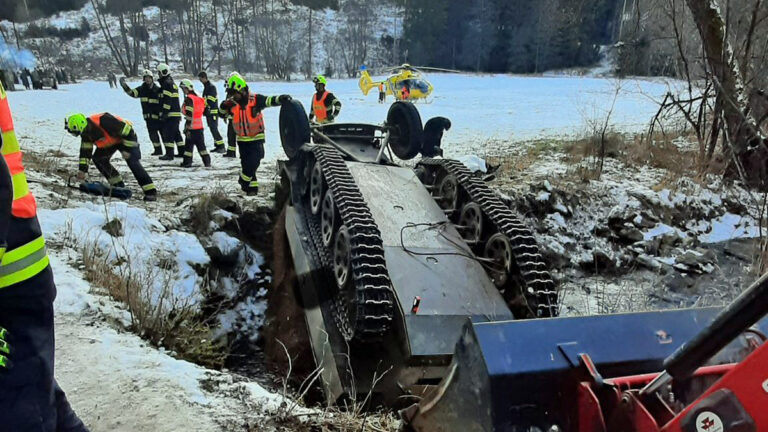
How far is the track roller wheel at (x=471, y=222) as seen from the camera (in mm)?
5094

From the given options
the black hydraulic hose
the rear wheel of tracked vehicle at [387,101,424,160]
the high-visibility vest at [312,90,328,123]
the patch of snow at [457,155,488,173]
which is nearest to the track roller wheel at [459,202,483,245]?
the rear wheel of tracked vehicle at [387,101,424,160]

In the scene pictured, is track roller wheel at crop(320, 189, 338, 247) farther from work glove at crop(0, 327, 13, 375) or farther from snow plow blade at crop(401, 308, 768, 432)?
work glove at crop(0, 327, 13, 375)

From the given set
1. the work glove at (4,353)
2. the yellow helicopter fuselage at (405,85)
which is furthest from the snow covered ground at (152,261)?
the yellow helicopter fuselage at (405,85)

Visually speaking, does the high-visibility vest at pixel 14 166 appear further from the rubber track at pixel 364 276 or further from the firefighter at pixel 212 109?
the firefighter at pixel 212 109

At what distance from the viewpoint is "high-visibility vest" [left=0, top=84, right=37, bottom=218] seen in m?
1.74

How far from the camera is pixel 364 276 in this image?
396cm

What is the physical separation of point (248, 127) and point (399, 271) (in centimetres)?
469

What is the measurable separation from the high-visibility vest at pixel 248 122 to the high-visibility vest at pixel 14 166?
6385mm

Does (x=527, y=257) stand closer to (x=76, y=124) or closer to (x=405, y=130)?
(x=405, y=130)

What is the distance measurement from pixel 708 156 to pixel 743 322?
32.8 ft

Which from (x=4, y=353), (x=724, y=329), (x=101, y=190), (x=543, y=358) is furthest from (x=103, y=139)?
(x=724, y=329)

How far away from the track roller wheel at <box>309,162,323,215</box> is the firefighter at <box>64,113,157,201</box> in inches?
107

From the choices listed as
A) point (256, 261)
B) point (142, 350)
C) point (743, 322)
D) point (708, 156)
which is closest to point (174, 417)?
point (142, 350)

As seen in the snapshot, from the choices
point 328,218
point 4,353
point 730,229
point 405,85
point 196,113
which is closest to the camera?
point 4,353
